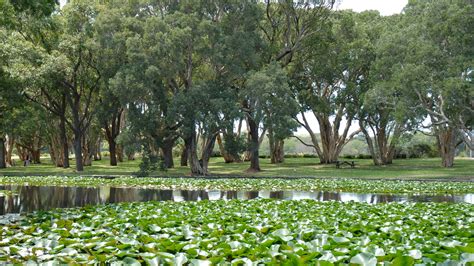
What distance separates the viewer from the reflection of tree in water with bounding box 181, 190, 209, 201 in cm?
1953

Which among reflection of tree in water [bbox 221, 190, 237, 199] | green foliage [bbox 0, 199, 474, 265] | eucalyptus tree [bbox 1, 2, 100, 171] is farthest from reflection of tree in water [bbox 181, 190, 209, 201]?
eucalyptus tree [bbox 1, 2, 100, 171]

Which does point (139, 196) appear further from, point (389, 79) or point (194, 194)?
point (389, 79)

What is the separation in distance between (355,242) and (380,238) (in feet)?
1.88

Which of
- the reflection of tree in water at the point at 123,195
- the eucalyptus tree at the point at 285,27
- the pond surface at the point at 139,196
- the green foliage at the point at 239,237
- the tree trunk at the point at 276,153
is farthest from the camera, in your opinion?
the tree trunk at the point at 276,153

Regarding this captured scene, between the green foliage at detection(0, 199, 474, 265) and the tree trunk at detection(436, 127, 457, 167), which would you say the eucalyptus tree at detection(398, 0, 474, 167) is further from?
the green foliage at detection(0, 199, 474, 265)

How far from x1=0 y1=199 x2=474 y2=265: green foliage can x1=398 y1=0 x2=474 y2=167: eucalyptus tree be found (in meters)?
18.8

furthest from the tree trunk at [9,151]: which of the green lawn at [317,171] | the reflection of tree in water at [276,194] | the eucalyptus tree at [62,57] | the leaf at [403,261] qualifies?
the leaf at [403,261]

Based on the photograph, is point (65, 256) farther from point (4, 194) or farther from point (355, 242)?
point (4, 194)

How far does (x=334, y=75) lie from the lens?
44906 millimetres

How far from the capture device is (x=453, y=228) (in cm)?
888

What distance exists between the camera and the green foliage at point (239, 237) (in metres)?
5.70

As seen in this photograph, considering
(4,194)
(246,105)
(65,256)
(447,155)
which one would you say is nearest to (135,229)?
(65,256)

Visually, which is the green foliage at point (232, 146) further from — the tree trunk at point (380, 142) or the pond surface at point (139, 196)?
the tree trunk at point (380, 142)

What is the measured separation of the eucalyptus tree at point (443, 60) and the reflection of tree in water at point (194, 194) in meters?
15.5
